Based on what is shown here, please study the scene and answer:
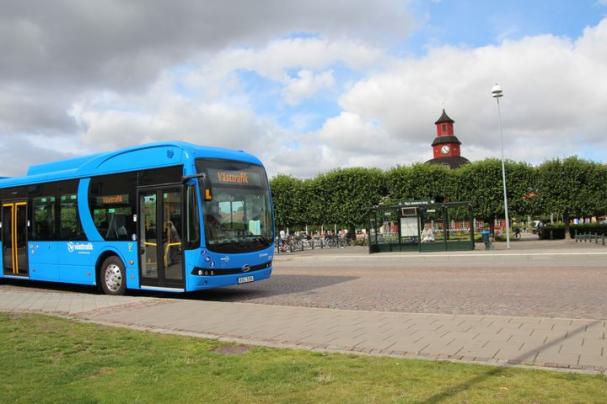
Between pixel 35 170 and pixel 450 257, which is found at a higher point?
pixel 35 170

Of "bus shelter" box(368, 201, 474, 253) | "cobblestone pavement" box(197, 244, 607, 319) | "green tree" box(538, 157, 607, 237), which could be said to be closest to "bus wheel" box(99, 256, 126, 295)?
"cobblestone pavement" box(197, 244, 607, 319)

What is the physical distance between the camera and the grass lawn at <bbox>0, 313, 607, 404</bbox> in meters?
4.40

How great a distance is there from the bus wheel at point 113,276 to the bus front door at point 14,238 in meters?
3.61

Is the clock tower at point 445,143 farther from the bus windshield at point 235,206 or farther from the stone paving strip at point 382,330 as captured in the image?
the stone paving strip at point 382,330

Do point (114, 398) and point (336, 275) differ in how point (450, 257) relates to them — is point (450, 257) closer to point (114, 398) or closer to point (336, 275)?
point (336, 275)

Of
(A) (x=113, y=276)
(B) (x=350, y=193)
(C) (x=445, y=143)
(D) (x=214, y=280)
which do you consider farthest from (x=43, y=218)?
(C) (x=445, y=143)

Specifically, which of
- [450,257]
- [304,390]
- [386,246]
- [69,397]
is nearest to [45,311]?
[69,397]

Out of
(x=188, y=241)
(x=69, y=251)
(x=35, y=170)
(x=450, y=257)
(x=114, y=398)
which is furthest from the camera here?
(x=450, y=257)

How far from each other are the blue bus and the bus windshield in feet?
0.07

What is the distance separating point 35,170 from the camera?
49.9 feet

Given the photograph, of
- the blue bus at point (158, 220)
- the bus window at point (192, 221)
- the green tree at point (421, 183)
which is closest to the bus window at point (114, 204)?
the blue bus at point (158, 220)

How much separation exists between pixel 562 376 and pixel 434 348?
5.15 feet

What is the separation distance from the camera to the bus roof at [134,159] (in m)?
11.2

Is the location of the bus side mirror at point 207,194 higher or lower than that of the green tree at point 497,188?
lower
